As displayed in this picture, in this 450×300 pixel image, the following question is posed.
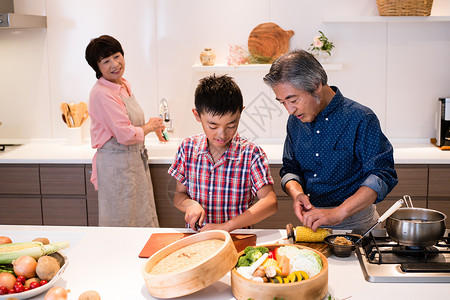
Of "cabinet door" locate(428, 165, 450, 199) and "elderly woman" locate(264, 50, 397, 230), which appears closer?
"elderly woman" locate(264, 50, 397, 230)

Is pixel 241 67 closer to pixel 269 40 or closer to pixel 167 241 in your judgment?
pixel 269 40

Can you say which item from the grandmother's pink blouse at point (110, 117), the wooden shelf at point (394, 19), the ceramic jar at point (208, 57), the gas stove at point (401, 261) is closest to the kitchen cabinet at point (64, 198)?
the grandmother's pink blouse at point (110, 117)

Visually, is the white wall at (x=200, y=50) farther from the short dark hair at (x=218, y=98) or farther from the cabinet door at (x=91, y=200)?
the short dark hair at (x=218, y=98)

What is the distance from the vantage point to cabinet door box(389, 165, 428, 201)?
344cm

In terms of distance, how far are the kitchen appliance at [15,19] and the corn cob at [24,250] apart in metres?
2.28

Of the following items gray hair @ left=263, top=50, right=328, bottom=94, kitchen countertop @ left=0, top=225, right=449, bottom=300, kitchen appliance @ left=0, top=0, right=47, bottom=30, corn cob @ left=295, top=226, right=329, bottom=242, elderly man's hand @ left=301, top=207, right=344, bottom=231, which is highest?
kitchen appliance @ left=0, top=0, right=47, bottom=30

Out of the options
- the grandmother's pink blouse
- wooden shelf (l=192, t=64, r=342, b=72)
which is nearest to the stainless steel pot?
the grandmother's pink blouse

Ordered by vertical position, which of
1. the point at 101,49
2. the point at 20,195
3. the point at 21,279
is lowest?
the point at 20,195

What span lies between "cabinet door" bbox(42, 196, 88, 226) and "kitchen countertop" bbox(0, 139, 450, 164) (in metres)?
0.25

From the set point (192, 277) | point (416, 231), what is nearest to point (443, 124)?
point (416, 231)

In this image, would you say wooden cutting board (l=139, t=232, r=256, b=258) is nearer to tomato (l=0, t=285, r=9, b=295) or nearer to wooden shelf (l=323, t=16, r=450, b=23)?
tomato (l=0, t=285, r=9, b=295)

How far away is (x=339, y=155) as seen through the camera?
7.13 ft

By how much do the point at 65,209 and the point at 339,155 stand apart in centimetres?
213

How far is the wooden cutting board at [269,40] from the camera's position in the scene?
3.84m
